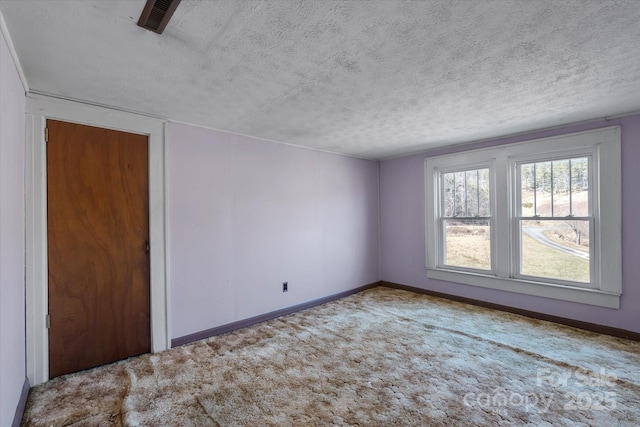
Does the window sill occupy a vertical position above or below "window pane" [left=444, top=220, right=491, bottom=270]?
below

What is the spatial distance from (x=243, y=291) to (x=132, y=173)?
5.78ft

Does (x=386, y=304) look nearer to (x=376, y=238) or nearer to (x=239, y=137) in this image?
(x=376, y=238)

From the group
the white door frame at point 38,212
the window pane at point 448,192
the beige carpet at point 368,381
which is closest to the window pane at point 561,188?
the window pane at point 448,192

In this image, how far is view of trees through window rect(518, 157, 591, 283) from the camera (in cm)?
341

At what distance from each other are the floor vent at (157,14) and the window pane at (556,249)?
435 cm

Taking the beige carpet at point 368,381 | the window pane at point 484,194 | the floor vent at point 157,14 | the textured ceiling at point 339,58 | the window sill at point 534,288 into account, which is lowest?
the beige carpet at point 368,381

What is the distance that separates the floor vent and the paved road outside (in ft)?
14.3

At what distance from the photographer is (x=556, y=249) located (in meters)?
3.59

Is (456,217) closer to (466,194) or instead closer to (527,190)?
(466,194)

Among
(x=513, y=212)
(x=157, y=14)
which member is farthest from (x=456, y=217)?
(x=157, y=14)

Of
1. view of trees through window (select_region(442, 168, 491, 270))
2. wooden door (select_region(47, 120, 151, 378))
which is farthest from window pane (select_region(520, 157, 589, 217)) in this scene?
wooden door (select_region(47, 120, 151, 378))

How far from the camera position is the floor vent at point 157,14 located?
4.42 feet

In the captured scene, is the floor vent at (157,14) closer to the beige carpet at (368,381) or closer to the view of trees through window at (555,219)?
the beige carpet at (368,381)

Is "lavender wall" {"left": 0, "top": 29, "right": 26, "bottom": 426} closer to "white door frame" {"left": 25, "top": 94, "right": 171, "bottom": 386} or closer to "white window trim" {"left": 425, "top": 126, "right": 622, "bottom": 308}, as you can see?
"white door frame" {"left": 25, "top": 94, "right": 171, "bottom": 386}
